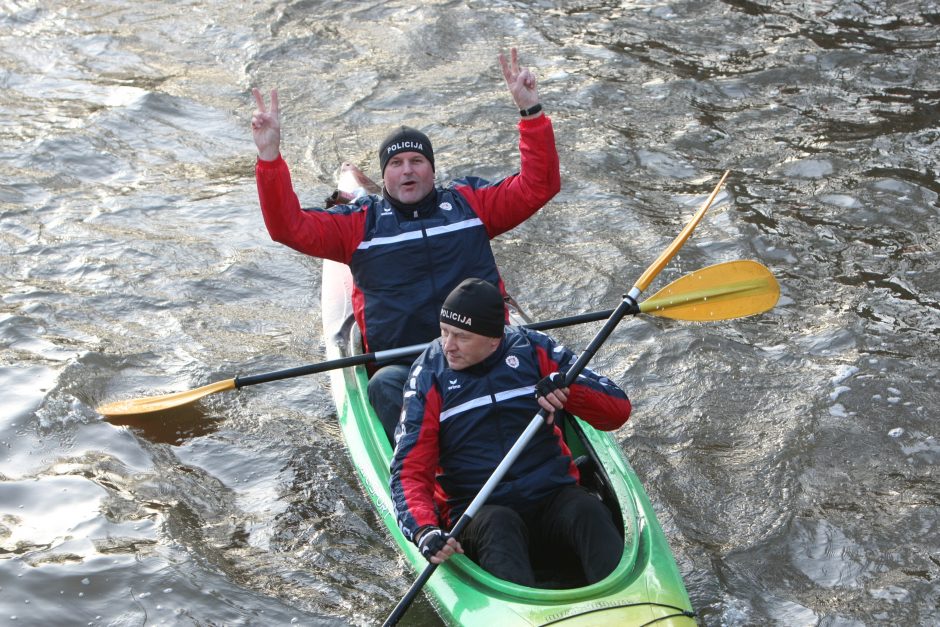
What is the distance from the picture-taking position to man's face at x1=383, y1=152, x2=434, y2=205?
192 inches

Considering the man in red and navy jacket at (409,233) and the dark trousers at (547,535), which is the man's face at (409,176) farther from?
the dark trousers at (547,535)

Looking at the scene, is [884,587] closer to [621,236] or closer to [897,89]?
[621,236]

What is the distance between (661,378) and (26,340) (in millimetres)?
3826

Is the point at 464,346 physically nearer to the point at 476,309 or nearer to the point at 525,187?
the point at 476,309

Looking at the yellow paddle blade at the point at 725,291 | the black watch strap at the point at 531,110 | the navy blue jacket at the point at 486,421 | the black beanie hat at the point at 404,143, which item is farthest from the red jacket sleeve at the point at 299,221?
the yellow paddle blade at the point at 725,291

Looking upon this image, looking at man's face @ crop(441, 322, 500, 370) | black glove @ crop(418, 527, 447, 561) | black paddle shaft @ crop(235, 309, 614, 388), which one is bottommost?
black glove @ crop(418, 527, 447, 561)

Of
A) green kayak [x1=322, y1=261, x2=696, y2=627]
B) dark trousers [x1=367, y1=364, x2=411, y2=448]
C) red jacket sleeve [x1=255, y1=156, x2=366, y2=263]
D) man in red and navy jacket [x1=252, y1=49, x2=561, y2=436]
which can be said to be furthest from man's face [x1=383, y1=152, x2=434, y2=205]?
green kayak [x1=322, y1=261, x2=696, y2=627]

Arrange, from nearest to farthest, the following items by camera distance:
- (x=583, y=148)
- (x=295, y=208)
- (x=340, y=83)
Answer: (x=295, y=208)
(x=583, y=148)
(x=340, y=83)

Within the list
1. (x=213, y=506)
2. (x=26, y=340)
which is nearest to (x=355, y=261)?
(x=213, y=506)

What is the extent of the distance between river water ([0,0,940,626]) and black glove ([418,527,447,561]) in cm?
77

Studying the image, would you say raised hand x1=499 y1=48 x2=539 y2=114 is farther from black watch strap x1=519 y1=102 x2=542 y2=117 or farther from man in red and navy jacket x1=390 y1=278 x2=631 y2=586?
man in red and navy jacket x1=390 y1=278 x2=631 y2=586

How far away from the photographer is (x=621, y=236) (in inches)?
297

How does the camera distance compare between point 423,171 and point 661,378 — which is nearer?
point 423,171

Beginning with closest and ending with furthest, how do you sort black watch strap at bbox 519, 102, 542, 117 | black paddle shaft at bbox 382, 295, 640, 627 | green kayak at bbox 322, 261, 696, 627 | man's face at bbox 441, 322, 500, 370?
green kayak at bbox 322, 261, 696, 627, black paddle shaft at bbox 382, 295, 640, 627, man's face at bbox 441, 322, 500, 370, black watch strap at bbox 519, 102, 542, 117
